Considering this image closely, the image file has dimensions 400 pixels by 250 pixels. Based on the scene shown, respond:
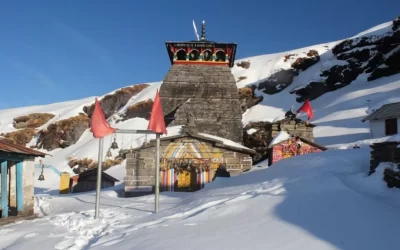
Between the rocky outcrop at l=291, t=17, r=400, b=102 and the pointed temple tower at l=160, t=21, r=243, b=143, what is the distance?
24.1 meters

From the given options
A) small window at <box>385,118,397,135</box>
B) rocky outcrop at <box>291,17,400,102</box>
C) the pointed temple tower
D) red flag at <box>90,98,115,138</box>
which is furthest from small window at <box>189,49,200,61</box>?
rocky outcrop at <box>291,17,400,102</box>

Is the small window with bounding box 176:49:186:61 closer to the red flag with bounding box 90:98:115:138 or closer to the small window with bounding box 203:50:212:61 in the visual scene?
the small window with bounding box 203:50:212:61

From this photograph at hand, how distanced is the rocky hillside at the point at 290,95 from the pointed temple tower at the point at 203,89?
5.62 m

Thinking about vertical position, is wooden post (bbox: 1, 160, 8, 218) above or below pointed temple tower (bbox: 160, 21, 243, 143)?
below

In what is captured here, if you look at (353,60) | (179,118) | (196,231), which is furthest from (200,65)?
(353,60)

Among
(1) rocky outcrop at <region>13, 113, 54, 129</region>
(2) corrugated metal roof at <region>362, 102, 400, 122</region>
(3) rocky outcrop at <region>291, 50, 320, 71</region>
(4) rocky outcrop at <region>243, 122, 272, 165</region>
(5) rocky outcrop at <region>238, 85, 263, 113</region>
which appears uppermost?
(3) rocky outcrop at <region>291, 50, 320, 71</region>

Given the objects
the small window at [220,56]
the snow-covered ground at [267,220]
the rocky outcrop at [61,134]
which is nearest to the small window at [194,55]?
the small window at [220,56]

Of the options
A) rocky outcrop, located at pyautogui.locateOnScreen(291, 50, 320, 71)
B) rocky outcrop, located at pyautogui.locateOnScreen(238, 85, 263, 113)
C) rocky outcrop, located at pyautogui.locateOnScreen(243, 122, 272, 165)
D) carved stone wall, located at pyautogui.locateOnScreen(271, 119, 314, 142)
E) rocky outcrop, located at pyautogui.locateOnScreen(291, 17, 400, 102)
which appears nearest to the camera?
carved stone wall, located at pyautogui.locateOnScreen(271, 119, 314, 142)

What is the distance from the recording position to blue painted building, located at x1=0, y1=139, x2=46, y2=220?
37.1 ft

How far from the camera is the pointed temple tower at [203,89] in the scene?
26.9m

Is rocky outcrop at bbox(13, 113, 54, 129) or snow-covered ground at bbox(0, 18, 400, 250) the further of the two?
rocky outcrop at bbox(13, 113, 54, 129)

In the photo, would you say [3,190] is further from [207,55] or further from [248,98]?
[248,98]

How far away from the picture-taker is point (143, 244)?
19.5 feet

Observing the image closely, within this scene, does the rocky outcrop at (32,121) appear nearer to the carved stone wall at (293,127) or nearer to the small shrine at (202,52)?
the small shrine at (202,52)
